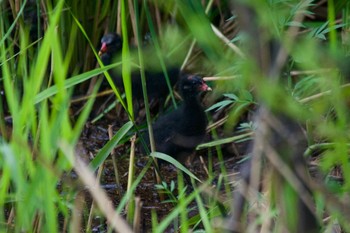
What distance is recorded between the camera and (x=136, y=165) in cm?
527

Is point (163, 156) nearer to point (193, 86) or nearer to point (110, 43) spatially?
point (193, 86)

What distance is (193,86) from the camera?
208 inches

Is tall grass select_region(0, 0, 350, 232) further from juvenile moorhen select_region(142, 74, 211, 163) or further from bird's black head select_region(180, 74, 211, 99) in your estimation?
bird's black head select_region(180, 74, 211, 99)

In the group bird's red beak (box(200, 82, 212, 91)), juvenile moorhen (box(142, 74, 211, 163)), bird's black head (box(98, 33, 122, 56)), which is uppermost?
bird's black head (box(98, 33, 122, 56))

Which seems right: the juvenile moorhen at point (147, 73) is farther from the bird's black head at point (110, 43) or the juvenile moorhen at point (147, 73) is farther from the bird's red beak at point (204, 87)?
the bird's red beak at point (204, 87)

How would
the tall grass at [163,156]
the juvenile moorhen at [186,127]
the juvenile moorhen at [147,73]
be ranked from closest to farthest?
the tall grass at [163,156] < the juvenile moorhen at [186,127] < the juvenile moorhen at [147,73]

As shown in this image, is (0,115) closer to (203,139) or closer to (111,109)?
(203,139)

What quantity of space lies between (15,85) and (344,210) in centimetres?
189

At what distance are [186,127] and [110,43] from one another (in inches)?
35.4

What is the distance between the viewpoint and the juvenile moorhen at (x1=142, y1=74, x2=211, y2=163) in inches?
205

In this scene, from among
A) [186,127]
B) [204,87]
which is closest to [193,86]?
[204,87]

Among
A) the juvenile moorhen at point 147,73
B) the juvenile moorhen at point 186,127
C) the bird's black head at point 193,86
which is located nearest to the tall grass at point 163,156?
the juvenile moorhen at point 186,127

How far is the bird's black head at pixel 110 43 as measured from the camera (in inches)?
227

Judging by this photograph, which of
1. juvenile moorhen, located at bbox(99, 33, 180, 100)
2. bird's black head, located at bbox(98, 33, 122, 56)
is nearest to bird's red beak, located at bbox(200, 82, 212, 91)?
juvenile moorhen, located at bbox(99, 33, 180, 100)
